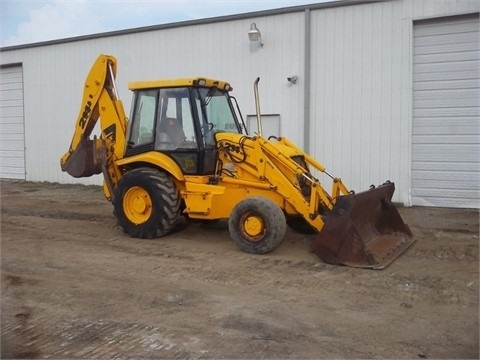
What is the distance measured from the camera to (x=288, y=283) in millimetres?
5996

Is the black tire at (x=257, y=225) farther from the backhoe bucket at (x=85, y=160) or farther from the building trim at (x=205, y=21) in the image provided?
the building trim at (x=205, y=21)

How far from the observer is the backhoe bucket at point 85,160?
866 cm

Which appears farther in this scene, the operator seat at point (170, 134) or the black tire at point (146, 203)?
the operator seat at point (170, 134)

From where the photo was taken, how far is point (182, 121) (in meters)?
8.07

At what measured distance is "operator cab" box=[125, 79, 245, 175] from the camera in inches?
313

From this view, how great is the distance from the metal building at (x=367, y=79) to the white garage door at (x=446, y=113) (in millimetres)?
22

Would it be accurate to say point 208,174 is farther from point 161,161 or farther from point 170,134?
point 170,134

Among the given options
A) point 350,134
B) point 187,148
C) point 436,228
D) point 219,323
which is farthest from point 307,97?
point 219,323

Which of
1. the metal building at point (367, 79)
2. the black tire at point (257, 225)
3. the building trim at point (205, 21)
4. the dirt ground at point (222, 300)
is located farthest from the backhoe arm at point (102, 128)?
the building trim at point (205, 21)

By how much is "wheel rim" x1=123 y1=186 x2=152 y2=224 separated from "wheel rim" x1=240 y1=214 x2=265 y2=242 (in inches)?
65.9

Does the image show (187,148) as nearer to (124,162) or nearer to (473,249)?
(124,162)

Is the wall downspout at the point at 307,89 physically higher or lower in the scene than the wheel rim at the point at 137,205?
higher

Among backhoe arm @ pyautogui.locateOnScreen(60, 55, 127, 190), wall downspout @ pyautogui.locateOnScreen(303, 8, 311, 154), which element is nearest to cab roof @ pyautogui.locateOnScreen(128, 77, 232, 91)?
backhoe arm @ pyautogui.locateOnScreen(60, 55, 127, 190)

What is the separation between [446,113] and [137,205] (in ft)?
24.5
